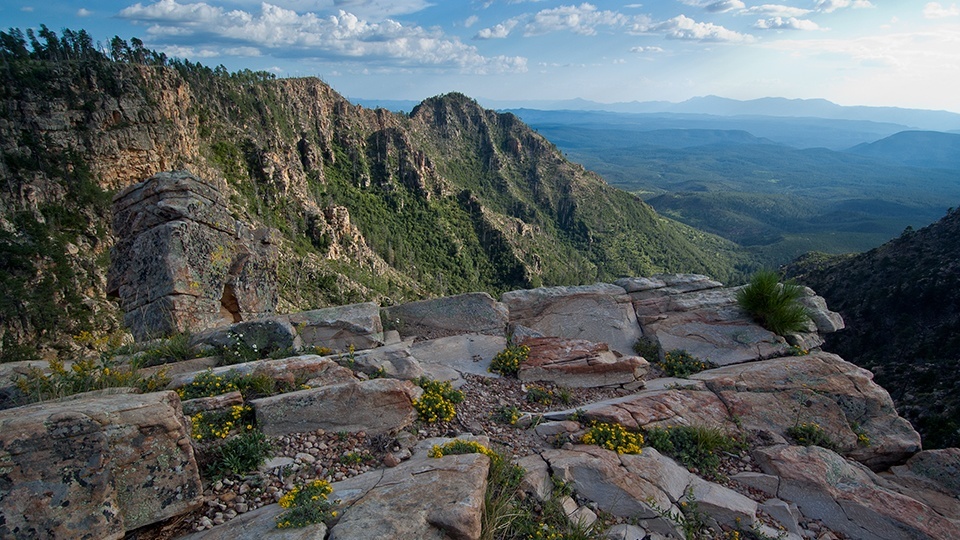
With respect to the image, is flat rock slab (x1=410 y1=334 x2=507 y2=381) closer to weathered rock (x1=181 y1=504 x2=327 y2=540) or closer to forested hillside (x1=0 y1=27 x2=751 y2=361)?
weathered rock (x1=181 y1=504 x2=327 y2=540)

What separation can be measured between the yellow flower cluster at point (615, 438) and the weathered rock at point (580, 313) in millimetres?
3970

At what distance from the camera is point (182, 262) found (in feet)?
33.5

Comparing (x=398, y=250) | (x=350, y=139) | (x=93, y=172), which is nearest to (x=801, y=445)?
(x=93, y=172)

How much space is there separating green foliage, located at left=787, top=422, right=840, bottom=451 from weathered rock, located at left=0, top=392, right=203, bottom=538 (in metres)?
7.98

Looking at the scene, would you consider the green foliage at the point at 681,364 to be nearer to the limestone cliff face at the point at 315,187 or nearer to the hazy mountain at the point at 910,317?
the limestone cliff face at the point at 315,187

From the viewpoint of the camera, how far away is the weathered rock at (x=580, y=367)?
8.75 m

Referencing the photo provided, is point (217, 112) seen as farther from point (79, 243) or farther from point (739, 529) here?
point (739, 529)

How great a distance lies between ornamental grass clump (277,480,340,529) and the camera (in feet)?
13.4

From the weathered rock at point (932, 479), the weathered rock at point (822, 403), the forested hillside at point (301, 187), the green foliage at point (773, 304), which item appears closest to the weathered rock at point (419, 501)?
the weathered rock at point (822, 403)

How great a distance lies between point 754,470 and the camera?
6.47 m

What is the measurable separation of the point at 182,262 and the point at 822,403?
12544mm

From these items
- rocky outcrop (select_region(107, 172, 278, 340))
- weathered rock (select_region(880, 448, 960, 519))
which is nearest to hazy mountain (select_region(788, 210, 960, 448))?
weathered rock (select_region(880, 448, 960, 519))

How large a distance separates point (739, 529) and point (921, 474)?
3830 millimetres

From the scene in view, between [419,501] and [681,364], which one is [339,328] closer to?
[419,501]
